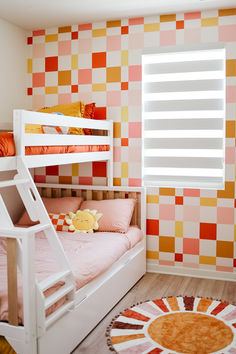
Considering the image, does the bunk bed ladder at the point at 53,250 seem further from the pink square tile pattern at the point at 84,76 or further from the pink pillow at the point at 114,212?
the pink square tile pattern at the point at 84,76

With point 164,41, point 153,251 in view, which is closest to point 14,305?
point 153,251

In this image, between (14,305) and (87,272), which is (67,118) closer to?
(87,272)

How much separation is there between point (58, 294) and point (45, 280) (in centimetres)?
12

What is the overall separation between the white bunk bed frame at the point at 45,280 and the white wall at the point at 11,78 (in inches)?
38.7

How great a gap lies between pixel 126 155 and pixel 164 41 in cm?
107

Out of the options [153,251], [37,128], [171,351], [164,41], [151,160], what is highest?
[164,41]

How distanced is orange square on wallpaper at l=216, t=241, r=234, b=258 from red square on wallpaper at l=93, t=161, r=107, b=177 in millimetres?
1234

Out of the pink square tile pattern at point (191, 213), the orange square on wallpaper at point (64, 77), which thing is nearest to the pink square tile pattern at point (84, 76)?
the orange square on wallpaper at point (64, 77)

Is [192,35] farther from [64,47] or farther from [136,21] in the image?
[64,47]

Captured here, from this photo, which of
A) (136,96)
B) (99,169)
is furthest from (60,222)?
(136,96)

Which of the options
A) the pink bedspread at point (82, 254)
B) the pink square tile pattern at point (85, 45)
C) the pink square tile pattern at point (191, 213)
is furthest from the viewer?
the pink square tile pattern at point (85, 45)

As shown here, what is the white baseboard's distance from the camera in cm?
351

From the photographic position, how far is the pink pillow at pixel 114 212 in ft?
11.1

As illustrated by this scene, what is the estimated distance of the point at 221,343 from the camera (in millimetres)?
2375
